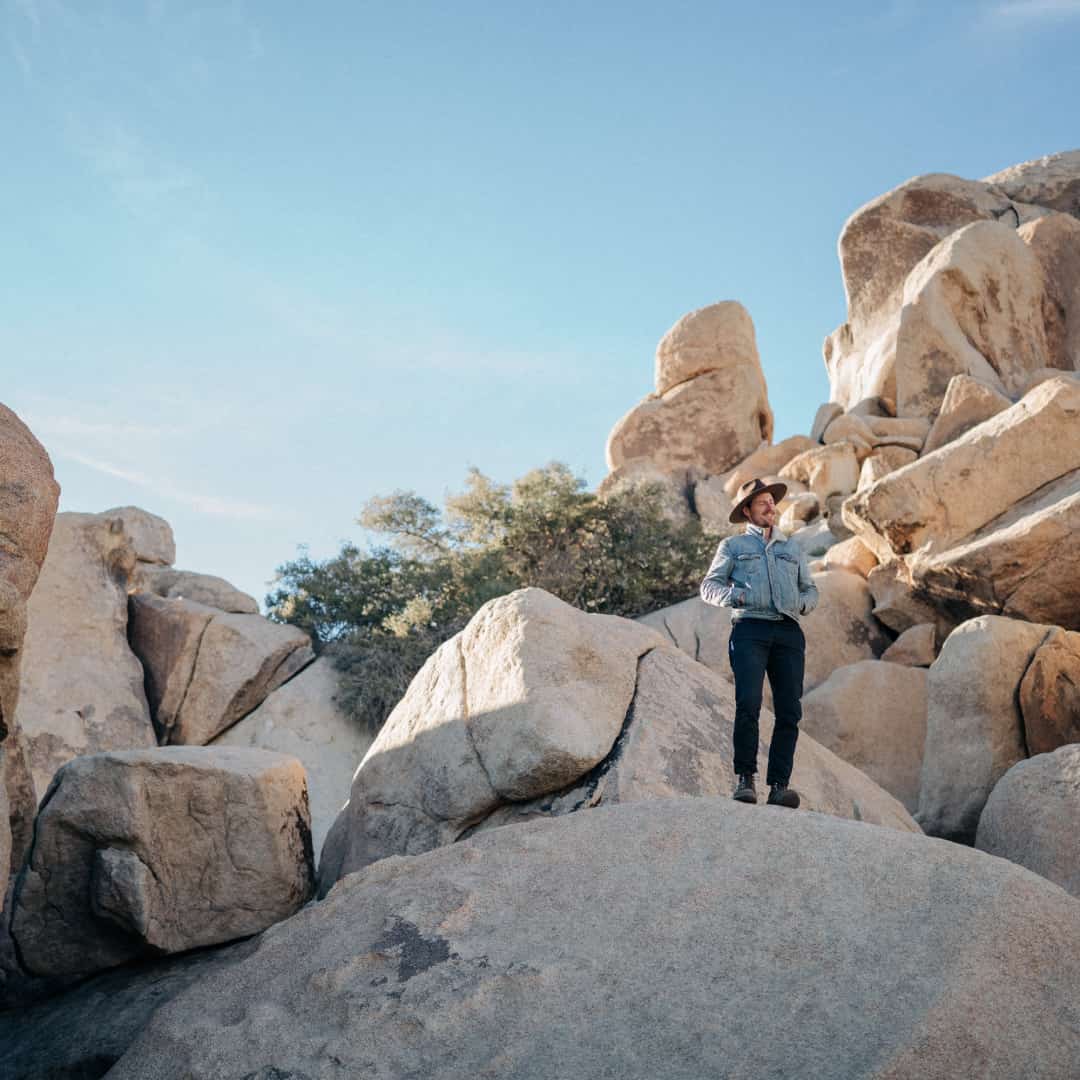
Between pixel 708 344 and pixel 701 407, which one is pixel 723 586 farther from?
pixel 708 344

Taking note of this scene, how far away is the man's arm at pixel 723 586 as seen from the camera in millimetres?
7195

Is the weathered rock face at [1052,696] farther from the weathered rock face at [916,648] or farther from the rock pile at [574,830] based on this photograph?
the weathered rock face at [916,648]

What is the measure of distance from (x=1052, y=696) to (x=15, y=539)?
884 cm

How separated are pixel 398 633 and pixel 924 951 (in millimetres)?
13695

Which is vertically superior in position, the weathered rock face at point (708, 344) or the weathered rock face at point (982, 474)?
the weathered rock face at point (708, 344)

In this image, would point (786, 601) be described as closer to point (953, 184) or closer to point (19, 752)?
point (19, 752)

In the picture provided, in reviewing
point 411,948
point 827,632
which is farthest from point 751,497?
point 827,632

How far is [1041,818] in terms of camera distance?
8.46 m

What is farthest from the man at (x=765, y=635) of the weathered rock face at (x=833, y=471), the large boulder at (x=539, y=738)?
the weathered rock face at (x=833, y=471)

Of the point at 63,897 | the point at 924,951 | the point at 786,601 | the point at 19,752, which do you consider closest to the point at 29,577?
the point at 19,752

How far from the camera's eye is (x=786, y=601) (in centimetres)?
721

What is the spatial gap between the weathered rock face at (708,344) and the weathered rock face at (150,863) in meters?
27.2

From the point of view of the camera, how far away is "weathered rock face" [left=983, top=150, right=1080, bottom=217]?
31531 mm

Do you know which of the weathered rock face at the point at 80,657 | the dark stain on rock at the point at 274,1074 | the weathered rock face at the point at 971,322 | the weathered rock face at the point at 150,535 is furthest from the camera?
the weathered rock face at the point at 971,322
